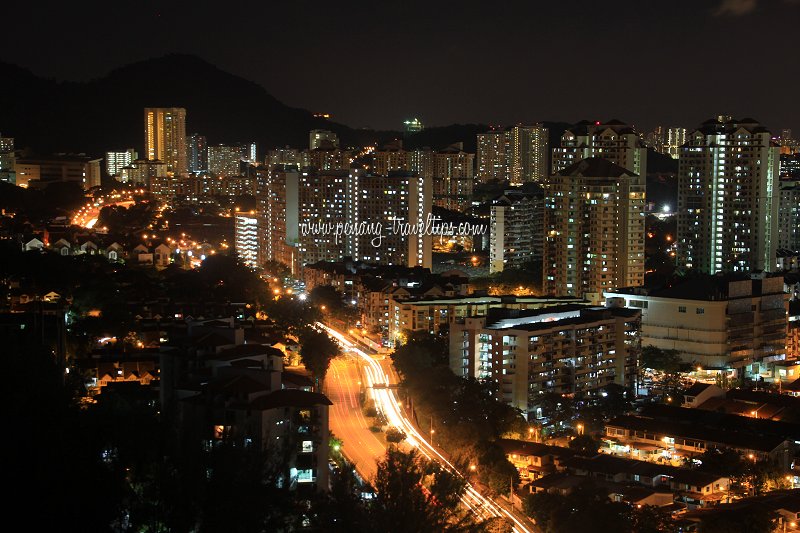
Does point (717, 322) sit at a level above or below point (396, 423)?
above

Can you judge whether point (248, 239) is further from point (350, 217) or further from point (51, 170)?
point (51, 170)

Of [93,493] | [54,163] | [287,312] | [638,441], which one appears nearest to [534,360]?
[638,441]

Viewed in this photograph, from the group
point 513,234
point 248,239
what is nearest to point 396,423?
point 513,234

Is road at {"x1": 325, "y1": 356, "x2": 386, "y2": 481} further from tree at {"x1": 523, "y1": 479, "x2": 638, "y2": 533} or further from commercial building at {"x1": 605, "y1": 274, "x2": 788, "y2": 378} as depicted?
commercial building at {"x1": 605, "y1": 274, "x2": 788, "y2": 378}

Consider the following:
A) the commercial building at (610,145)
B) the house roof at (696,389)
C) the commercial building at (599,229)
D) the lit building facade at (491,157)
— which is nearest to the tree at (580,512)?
the house roof at (696,389)

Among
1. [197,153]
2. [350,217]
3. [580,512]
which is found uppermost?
[197,153]

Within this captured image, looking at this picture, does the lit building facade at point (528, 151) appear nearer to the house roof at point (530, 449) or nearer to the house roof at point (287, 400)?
the house roof at point (530, 449)
